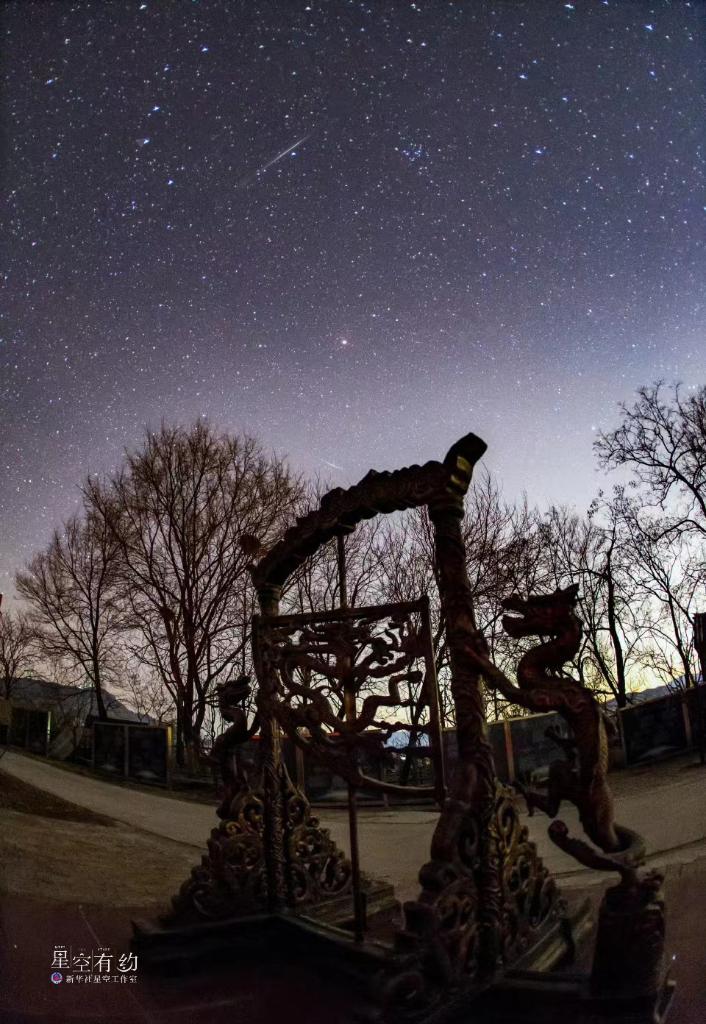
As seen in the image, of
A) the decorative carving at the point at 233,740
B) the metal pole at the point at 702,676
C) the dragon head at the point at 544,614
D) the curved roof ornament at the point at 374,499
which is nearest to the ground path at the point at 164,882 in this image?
the metal pole at the point at 702,676

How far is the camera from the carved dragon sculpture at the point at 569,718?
1.20 meters

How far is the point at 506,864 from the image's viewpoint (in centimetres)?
133

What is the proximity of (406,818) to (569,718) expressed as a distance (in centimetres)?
283

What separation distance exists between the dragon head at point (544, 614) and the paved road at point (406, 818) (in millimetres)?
1507

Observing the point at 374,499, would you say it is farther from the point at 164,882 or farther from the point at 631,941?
the point at 164,882

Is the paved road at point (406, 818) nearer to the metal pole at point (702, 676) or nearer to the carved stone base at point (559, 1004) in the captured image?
the metal pole at point (702, 676)

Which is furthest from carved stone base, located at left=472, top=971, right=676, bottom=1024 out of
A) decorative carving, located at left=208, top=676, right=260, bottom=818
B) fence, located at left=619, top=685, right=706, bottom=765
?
fence, located at left=619, top=685, right=706, bottom=765

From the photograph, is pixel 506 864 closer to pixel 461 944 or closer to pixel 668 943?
pixel 461 944

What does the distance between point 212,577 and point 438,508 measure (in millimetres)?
5519

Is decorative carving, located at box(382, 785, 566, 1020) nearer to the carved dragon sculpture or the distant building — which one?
the carved dragon sculpture

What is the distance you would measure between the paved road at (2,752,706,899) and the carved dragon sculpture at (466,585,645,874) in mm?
1372

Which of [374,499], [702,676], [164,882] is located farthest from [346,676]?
[164,882]

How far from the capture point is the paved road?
2.45 m

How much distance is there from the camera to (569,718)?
1272 millimetres
